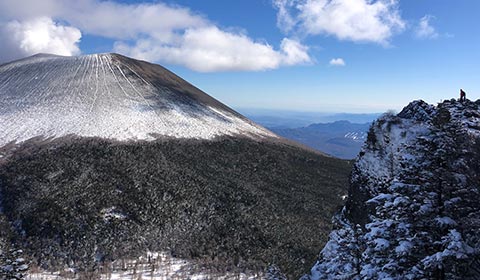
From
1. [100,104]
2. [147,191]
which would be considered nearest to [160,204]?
[147,191]

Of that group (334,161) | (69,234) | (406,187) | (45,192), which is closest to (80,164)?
(45,192)

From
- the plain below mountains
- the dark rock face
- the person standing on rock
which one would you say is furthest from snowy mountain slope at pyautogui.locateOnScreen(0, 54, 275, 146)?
the person standing on rock

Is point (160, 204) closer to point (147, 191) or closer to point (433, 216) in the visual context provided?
point (147, 191)

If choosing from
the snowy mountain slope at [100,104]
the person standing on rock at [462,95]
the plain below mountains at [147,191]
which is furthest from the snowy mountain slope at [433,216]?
the snowy mountain slope at [100,104]

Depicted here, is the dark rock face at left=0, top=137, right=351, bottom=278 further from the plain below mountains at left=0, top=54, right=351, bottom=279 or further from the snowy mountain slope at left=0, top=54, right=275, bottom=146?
the snowy mountain slope at left=0, top=54, right=275, bottom=146

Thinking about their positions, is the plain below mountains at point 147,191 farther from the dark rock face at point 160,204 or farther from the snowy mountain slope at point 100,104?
the snowy mountain slope at point 100,104

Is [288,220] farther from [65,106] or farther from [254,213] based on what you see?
[65,106]
